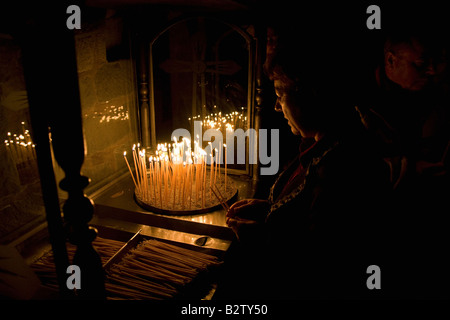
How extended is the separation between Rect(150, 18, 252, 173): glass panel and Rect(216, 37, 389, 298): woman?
0.89 meters

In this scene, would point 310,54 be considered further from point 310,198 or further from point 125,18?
point 125,18

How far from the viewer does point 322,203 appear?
1.47 meters

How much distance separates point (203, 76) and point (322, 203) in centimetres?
153

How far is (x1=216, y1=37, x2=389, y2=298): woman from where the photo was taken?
4.81 ft

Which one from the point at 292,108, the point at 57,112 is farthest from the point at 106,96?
the point at 57,112

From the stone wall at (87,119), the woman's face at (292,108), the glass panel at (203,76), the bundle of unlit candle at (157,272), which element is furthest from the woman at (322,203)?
the stone wall at (87,119)

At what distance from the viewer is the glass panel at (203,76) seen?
2.56m

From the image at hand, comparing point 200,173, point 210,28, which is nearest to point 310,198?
point 200,173

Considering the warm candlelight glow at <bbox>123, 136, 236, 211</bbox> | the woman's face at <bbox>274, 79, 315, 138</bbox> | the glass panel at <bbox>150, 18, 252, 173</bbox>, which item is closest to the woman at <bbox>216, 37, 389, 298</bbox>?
the woman's face at <bbox>274, 79, 315, 138</bbox>

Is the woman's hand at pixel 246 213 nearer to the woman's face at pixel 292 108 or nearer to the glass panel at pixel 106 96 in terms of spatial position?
the woman's face at pixel 292 108

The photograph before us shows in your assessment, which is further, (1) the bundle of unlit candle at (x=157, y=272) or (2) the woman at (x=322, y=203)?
(1) the bundle of unlit candle at (x=157, y=272)

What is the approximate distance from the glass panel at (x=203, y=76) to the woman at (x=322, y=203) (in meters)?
0.89

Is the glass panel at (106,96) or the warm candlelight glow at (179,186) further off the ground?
the glass panel at (106,96)

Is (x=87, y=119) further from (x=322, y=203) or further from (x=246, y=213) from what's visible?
(x=322, y=203)
